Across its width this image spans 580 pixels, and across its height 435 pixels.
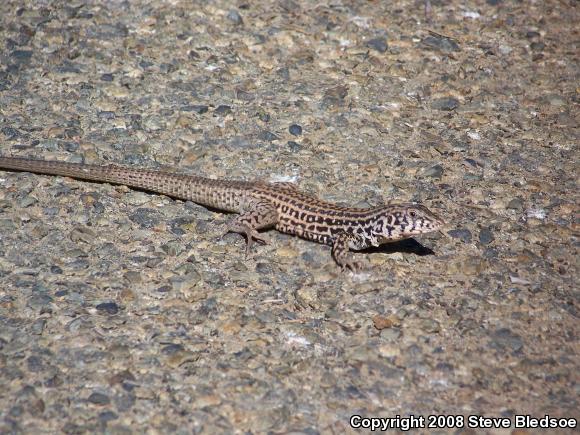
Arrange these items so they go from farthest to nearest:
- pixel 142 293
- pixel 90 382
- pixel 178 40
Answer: pixel 178 40 → pixel 142 293 → pixel 90 382

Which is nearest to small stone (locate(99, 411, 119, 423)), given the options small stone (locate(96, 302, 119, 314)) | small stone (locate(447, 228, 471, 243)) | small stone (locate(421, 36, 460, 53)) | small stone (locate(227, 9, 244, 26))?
small stone (locate(96, 302, 119, 314))

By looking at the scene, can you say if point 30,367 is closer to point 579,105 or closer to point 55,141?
point 55,141

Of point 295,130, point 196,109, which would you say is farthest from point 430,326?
point 196,109

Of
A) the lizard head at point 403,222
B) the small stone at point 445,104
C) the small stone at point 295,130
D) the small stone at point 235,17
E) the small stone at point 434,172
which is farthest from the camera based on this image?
the small stone at point 235,17

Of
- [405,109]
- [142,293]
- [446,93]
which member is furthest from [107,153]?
[446,93]
